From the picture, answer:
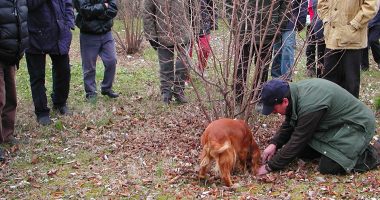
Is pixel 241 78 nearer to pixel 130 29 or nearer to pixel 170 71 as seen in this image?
pixel 170 71

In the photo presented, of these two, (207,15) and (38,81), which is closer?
(207,15)

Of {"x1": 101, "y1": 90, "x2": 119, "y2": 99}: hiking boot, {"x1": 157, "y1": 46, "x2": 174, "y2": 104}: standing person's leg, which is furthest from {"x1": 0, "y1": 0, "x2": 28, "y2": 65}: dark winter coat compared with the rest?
{"x1": 101, "y1": 90, "x2": 119, "y2": 99}: hiking boot

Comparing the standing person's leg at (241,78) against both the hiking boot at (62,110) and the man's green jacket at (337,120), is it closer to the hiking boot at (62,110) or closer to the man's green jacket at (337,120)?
the man's green jacket at (337,120)

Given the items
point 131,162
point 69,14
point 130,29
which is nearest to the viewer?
point 131,162

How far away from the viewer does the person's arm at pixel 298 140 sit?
15.9ft

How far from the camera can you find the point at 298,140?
4922mm

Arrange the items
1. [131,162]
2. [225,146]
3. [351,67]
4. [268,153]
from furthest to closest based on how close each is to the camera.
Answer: [351,67]
[131,162]
[268,153]
[225,146]

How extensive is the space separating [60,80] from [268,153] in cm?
323

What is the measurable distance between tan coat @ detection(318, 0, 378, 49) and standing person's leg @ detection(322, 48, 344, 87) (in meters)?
0.13

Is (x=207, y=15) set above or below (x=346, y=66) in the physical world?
above

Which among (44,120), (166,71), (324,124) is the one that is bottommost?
(44,120)

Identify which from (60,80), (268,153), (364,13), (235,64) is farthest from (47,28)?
(364,13)

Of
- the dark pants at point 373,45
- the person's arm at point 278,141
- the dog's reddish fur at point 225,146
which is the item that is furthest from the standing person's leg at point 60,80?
the dark pants at point 373,45

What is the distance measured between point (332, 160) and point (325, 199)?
618 mm
